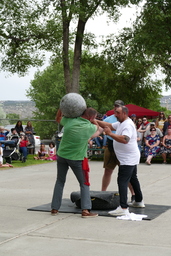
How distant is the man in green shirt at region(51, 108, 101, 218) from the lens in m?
8.02

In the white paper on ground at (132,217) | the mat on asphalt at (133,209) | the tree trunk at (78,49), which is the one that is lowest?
the mat on asphalt at (133,209)

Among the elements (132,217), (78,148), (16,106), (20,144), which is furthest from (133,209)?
(16,106)

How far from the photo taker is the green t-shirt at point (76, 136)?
315 inches

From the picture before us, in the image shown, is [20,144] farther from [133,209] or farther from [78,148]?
[78,148]

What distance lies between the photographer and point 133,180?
28.5ft

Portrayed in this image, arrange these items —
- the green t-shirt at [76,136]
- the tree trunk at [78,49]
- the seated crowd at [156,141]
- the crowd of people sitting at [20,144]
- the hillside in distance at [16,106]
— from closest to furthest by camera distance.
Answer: the green t-shirt at [76,136]
the crowd of people sitting at [20,144]
the seated crowd at [156,141]
the tree trunk at [78,49]
the hillside in distance at [16,106]

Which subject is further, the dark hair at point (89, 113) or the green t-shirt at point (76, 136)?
the dark hair at point (89, 113)

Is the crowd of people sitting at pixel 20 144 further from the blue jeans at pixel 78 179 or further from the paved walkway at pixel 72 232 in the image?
the blue jeans at pixel 78 179

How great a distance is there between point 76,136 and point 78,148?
0.21 metres

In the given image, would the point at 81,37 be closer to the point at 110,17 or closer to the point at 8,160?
the point at 110,17

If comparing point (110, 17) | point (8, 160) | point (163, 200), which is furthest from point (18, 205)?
point (110, 17)

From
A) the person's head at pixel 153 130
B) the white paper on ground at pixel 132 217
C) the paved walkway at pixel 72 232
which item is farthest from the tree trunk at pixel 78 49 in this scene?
the white paper on ground at pixel 132 217

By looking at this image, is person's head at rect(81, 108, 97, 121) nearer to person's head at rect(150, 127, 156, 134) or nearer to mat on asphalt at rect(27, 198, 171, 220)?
mat on asphalt at rect(27, 198, 171, 220)

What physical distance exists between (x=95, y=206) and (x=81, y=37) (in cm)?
1902
